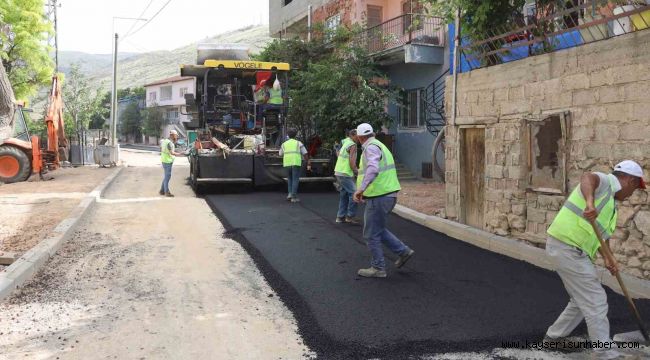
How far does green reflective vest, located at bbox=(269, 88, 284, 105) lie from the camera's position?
13.2m

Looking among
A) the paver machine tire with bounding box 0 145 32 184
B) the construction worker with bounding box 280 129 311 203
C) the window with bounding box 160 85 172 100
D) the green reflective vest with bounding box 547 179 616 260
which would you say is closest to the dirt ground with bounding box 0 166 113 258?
the paver machine tire with bounding box 0 145 32 184

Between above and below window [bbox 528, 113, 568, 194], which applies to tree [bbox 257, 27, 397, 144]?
above

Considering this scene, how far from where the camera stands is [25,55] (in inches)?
955

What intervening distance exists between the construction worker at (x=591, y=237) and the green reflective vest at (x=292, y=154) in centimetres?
770

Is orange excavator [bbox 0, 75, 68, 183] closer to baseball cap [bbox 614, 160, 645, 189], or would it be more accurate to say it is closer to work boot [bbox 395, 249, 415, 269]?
work boot [bbox 395, 249, 415, 269]

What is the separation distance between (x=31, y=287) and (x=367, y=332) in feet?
11.1

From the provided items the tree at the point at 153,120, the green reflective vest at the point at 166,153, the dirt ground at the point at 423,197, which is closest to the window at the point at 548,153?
the dirt ground at the point at 423,197

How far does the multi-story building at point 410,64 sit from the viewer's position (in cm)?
1550

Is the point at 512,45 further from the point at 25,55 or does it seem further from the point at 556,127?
the point at 25,55

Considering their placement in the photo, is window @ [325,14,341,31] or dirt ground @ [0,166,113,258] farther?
window @ [325,14,341,31]

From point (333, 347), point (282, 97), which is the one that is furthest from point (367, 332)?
point (282, 97)

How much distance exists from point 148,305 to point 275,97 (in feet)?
28.8

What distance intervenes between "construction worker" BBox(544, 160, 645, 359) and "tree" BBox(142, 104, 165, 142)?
2261 inches

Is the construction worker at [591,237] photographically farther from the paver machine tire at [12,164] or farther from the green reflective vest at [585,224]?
the paver machine tire at [12,164]
